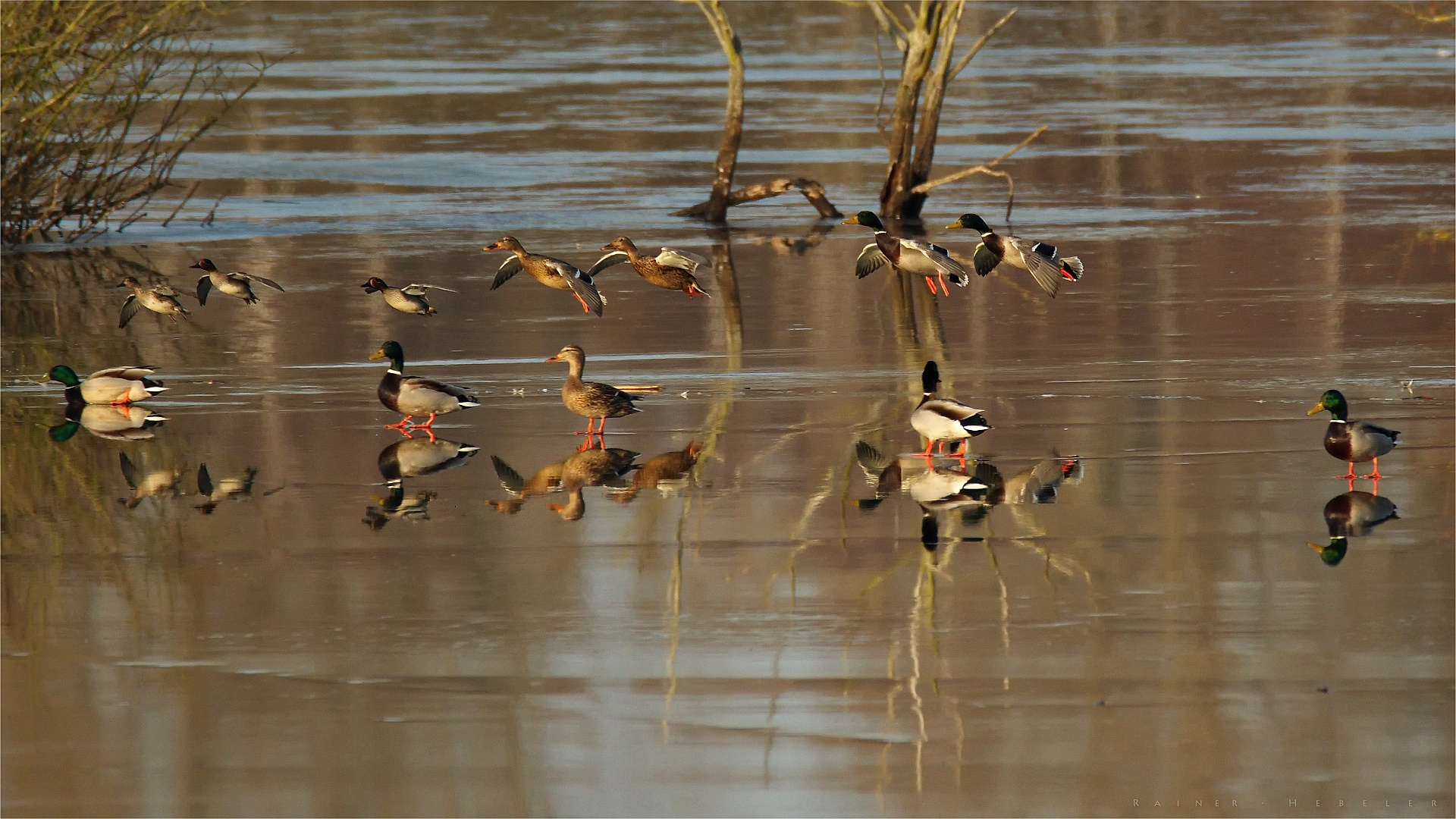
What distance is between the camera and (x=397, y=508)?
9.37 meters

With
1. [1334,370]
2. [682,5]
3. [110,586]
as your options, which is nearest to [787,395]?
[1334,370]

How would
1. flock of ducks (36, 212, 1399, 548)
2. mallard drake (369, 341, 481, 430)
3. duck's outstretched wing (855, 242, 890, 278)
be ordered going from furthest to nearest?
duck's outstretched wing (855, 242, 890, 278) → mallard drake (369, 341, 481, 430) → flock of ducks (36, 212, 1399, 548)

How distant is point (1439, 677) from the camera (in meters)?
6.74

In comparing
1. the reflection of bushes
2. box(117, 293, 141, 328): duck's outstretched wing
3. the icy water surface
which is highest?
the reflection of bushes

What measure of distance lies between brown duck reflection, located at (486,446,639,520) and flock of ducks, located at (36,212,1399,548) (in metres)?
0.01

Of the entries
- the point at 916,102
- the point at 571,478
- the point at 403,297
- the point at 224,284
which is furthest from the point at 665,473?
the point at 916,102

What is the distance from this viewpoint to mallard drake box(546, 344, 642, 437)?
35.9ft

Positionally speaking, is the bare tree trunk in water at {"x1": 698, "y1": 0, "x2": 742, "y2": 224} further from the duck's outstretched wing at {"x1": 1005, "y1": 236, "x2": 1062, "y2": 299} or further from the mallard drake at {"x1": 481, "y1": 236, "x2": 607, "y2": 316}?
the duck's outstretched wing at {"x1": 1005, "y1": 236, "x2": 1062, "y2": 299}

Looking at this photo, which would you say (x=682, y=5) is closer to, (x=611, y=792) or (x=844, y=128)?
(x=844, y=128)

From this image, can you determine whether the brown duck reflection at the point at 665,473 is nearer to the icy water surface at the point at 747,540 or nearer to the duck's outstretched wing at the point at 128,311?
the icy water surface at the point at 747,540

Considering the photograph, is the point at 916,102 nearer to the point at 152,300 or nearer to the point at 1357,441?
the point at 152,300

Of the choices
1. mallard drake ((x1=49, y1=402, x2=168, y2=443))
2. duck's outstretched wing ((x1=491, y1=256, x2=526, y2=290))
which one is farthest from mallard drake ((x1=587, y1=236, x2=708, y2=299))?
mallard drake ((x1=49, y1=402, x2=168, y2=443))

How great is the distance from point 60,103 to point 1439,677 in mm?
15908

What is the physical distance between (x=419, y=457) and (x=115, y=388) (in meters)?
2.43
